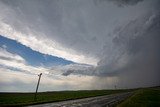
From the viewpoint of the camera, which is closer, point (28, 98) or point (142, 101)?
point (142, 101)

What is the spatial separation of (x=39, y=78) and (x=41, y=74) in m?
1.33

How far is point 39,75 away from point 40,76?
41 cm

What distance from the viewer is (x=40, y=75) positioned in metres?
61.1

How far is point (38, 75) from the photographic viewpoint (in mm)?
60938

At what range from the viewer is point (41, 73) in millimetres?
61344

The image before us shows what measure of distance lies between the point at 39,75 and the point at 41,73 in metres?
0.79

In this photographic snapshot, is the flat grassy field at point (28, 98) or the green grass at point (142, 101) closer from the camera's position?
the green grass at point (142, 101)

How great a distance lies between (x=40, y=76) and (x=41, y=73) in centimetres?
93

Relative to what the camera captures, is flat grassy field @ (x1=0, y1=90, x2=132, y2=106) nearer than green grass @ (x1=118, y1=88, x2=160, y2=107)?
No

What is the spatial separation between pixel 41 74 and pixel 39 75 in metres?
0.71

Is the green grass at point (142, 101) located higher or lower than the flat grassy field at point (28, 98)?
lower

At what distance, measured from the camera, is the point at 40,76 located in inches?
2395

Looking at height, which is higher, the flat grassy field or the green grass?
the flat grassy field

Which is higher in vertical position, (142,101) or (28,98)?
(28,98)
